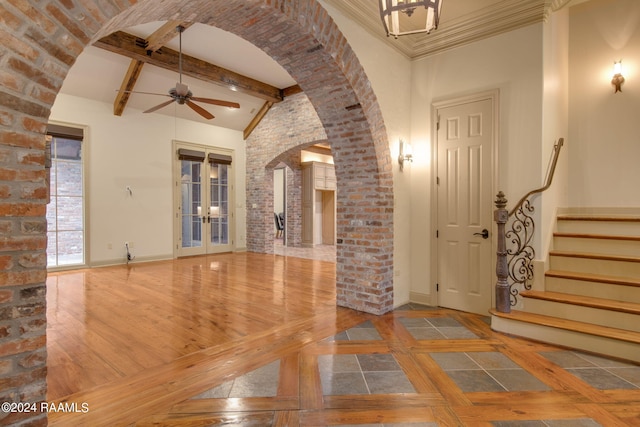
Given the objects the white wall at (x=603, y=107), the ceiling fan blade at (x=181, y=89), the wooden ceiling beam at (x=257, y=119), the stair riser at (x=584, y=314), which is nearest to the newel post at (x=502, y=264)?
the stair riser at (x=584, y=314)

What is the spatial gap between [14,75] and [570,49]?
560 centimetres

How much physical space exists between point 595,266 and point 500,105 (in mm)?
1919

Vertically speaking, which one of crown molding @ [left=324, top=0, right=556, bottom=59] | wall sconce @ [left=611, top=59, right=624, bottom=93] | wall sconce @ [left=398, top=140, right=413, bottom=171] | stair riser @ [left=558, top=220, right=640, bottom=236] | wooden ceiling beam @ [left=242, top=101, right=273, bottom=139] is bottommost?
stair riser @ [left=558, top=220, right=640, bottom=236]

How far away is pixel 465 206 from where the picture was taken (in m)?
3.80

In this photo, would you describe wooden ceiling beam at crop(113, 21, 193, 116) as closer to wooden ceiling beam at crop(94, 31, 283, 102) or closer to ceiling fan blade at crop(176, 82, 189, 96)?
wooden ceiling beam at crop(94, 31, 283, 102)

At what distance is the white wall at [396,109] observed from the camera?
11.9ft

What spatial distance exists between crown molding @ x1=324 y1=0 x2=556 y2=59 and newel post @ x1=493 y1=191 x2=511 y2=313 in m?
1.84

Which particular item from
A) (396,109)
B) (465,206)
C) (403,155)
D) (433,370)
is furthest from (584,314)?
(396,109)

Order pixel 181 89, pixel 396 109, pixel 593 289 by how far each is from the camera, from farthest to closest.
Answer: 1. pixel 181 89
2. pixel 396 109
3. pixel 593 289

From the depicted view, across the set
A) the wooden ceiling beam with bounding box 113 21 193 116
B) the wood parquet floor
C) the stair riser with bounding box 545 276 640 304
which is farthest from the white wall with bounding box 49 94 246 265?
the stair riser with bounding box 545 276 640 304

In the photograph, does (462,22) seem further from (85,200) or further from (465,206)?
(85,200)

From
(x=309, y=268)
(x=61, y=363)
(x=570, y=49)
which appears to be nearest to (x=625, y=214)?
(x=570, y=49)

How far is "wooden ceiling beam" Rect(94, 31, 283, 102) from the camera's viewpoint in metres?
5.39

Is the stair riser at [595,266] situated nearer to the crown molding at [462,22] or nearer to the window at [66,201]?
the crown molding at [462,22]
